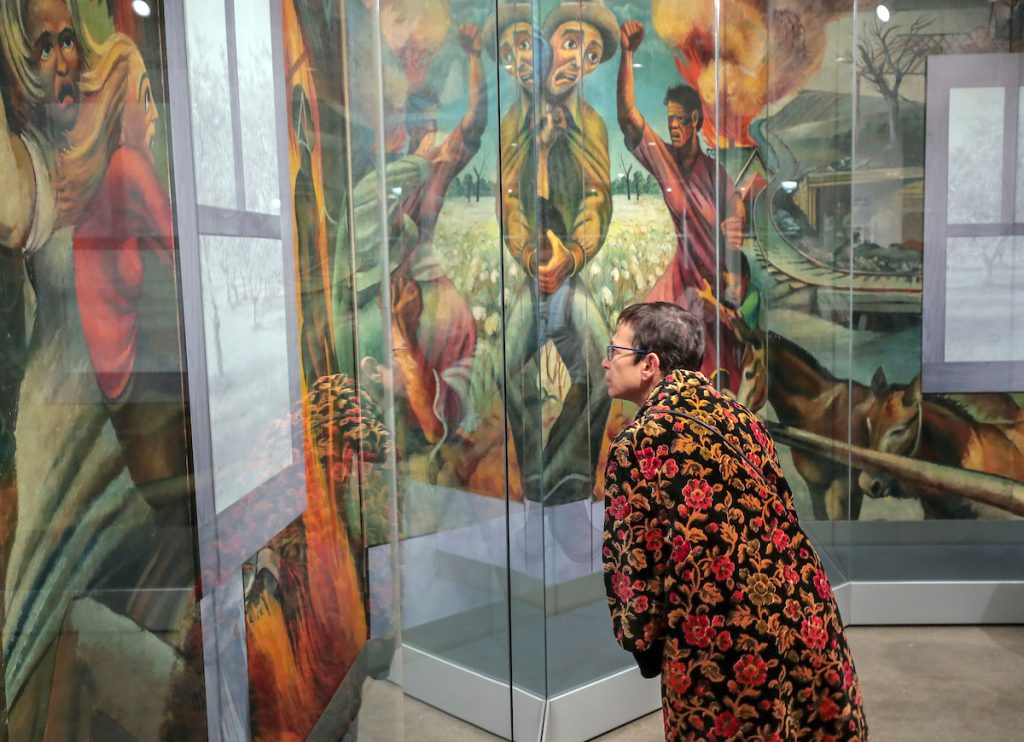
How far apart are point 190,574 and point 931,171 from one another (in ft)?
14.9

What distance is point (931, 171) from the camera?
15.9ft

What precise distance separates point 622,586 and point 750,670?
1.10 ft

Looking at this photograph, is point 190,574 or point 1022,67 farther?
point 1022,67

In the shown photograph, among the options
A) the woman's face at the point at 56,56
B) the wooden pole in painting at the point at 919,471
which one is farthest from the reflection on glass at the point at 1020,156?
the woman's face at the point at 56,56

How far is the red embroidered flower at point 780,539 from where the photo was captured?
223cm

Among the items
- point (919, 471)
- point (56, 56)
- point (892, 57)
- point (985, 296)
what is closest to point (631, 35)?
point (892, 57)

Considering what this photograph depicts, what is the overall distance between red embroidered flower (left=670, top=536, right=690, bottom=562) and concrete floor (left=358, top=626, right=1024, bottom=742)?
3.84ft

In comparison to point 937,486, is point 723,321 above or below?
above

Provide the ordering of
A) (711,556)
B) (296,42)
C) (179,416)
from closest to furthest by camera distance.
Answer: (179,416), (296,42), (711,556)

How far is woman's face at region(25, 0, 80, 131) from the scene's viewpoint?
3.10 ft

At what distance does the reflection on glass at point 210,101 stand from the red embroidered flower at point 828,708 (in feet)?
5.68

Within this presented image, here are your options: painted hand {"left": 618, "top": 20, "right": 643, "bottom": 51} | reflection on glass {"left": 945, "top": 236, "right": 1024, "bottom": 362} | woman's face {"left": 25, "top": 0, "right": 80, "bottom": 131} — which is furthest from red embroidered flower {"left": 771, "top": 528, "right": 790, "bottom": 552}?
reflection on glass {"left": 945, "top": 236, "right": 1024, "bottom": 362}

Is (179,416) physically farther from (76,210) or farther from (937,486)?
(937,486)

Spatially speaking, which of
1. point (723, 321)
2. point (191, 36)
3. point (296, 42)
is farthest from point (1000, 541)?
point (191, 36)
